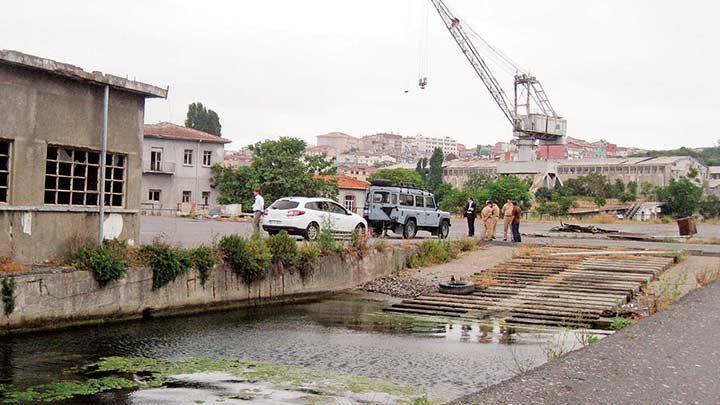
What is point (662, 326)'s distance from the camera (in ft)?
31.3

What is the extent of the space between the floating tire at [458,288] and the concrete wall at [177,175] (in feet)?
155

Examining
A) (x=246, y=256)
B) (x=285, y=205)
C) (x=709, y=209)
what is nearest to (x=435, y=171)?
(x=709, y=209)

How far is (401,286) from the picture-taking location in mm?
19859

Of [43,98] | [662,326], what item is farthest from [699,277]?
[43,98]

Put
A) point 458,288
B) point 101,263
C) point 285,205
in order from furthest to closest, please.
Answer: point 285,205 → point 458,288 → point 101,263

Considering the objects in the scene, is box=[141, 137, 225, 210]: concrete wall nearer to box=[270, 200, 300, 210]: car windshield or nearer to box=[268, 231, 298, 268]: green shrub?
box=[270, 200, 300, 210]: car windshield

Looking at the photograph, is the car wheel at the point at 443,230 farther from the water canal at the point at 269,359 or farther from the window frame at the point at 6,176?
the window frame at the point at 6,176

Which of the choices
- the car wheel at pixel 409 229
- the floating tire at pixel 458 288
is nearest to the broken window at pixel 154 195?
the car wheel at pixel 409 229

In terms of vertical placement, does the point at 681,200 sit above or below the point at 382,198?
above

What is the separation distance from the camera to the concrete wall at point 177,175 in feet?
206

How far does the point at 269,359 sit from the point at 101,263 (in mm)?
3978

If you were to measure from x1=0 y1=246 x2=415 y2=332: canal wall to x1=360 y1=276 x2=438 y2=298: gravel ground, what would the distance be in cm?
57

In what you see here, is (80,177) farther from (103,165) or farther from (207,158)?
(207,158)

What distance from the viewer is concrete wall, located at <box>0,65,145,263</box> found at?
1286 cm
